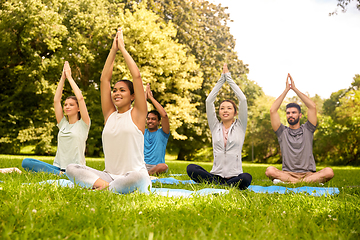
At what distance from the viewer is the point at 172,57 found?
1802cm

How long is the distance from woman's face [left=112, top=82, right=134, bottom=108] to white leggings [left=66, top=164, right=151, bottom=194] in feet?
2.88

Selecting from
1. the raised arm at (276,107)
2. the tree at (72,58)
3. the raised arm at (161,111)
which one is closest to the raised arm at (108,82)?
the raised arm at (161,111)

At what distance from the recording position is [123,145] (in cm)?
354

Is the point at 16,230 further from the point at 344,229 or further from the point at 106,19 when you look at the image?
the point at 106,19

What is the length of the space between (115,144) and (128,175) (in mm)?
503

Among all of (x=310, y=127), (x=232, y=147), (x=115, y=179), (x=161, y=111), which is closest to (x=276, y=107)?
(x=310, y=127)

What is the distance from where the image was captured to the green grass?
1.98 meters

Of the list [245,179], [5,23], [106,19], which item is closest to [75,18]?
[106,19]

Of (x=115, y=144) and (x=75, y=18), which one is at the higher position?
(x=75, y=18)

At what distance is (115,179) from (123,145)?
0.41 metres

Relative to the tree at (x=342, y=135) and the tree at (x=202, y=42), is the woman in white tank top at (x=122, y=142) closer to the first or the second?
the tree at (x=202, y=42)

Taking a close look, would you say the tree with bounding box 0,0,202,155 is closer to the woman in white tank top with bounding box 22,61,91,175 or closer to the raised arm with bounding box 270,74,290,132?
the woman in white tank top with bounding box 22,61,91,175

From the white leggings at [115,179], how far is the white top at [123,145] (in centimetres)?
13

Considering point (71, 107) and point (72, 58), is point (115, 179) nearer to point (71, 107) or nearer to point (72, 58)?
point (71, 107)
